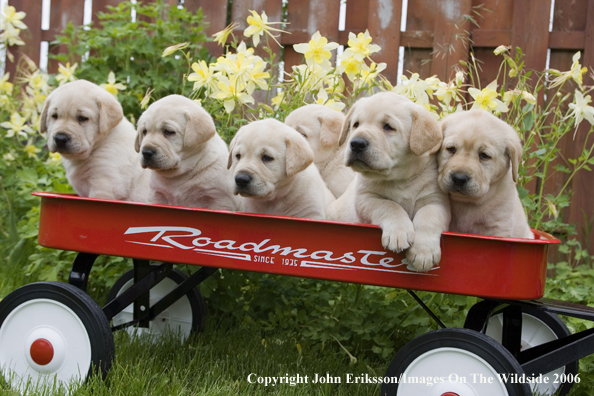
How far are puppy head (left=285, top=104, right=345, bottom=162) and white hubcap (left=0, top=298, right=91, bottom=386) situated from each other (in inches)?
68.8

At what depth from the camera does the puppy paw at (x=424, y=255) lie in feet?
7.91

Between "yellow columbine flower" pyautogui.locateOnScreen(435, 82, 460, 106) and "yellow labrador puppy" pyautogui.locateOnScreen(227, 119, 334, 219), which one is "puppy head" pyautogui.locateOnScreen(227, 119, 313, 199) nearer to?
"yellow labrador puppy" pyautogui.locateOnScreen(227, 119, 334, 219)

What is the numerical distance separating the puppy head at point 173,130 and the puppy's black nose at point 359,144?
0.98 metres

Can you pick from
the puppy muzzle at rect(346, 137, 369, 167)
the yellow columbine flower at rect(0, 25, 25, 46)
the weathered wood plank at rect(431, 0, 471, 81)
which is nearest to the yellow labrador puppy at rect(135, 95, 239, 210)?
the puppy muzzle at rect(346, 137, 369, 167)

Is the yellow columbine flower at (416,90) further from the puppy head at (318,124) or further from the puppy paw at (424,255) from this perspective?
the puppy paw at (424,255)

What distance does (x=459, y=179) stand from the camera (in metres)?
2.62

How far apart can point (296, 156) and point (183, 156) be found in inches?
27.7

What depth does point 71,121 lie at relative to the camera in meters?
3.44

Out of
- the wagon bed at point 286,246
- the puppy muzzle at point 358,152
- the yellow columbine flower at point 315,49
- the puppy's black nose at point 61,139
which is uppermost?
the yellow columbine flower at point 315,49

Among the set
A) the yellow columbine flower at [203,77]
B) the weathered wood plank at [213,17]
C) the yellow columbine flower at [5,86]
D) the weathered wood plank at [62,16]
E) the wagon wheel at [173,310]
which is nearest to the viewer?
the yellow columbine flower at [203,77]

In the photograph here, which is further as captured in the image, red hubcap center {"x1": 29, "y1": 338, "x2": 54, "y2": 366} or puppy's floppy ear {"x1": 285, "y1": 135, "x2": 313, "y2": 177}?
puppy's floppy ear {"x1": 285, "y1": 135, "x2": 313, "y2": 177}

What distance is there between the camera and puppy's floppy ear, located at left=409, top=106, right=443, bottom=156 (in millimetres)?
2666

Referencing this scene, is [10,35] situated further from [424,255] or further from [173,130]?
[424,255]

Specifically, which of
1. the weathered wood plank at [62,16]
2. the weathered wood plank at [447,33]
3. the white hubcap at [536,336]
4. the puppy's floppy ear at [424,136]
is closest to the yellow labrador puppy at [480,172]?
the puppy's floppy ear at [424,136]
